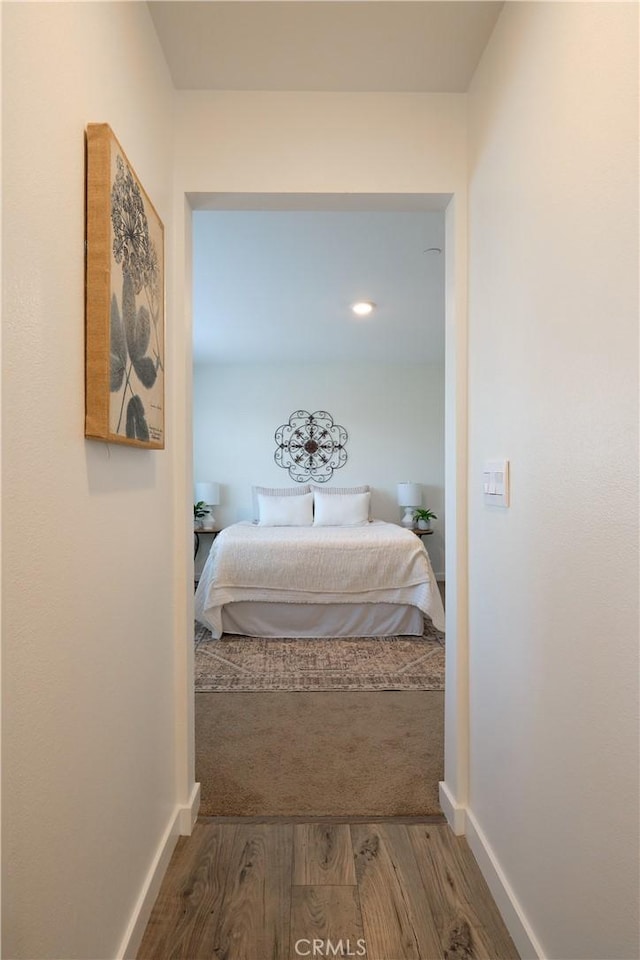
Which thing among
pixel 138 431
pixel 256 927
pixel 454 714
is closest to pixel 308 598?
pixel 454 714

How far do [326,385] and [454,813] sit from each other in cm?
512

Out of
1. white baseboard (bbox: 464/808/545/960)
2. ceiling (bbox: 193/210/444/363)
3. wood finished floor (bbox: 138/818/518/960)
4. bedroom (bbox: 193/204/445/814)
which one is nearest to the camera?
white baseboard (bbox: 464/808/545/960)

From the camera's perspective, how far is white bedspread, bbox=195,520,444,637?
4.14 m

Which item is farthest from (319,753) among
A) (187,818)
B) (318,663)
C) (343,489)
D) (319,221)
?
(343,489)

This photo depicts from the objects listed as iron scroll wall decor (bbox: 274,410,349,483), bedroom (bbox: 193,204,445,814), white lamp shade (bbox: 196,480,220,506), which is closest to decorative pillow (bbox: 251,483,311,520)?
bedroom (bbox: 193,204,445,814)

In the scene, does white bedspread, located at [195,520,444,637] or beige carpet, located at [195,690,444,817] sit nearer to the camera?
beige carpet, located at [195,690,444,817]

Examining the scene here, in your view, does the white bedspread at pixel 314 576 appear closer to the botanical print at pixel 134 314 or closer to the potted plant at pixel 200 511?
the potted plant at pixel 200 511

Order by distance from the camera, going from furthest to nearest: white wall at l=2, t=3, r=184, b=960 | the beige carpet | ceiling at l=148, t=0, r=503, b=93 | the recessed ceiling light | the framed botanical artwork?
the recessed ceiling light < the beige carpet < ceiling at l=148, t=0, r=503, b=93 < the framed botanical artwork < white wall at l=2, t=3, r=184, b=960

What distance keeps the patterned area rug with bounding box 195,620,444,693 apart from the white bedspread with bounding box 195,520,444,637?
0.89ft

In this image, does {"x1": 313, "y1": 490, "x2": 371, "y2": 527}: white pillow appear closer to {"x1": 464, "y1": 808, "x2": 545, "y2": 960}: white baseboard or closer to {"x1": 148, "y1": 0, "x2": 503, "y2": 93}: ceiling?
{"x1": 464, "y1": 808, "x2": 545, "y2": 960}: white baseboard

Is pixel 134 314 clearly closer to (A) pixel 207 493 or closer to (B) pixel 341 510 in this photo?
(B) pixel 341 510

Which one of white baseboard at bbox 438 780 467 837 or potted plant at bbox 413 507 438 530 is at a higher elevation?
potted plant at bbox 413 507 438 530

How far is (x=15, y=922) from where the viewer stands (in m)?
0.83

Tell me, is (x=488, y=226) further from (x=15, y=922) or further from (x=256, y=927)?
(x=256, y=927)
